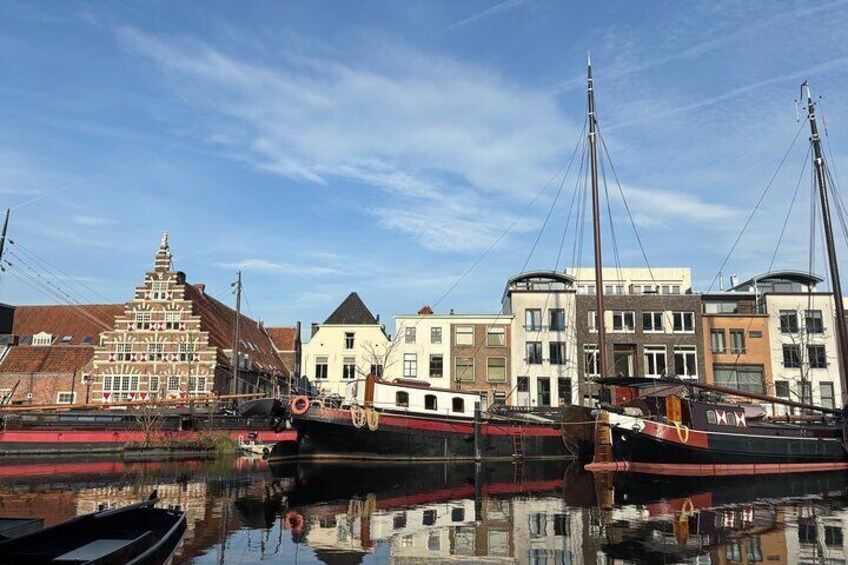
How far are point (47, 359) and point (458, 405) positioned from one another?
129ft

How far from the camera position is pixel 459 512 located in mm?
19688

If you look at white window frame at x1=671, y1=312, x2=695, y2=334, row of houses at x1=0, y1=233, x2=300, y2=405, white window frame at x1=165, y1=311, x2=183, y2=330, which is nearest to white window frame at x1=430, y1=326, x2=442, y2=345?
row of houses at x1=0, y1=233, x2=300, y2=405

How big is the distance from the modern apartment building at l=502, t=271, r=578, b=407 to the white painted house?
1153cm

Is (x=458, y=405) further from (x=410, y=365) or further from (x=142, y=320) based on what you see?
(x=142, y=320)

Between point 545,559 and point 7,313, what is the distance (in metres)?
16.0

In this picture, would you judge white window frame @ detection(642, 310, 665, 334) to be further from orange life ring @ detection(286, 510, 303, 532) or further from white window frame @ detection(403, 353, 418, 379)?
orange life ring @ detection(286, 510, 303, 532)

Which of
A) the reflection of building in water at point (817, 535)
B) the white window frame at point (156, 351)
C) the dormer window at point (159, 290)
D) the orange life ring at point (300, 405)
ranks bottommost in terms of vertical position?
the reflection of building in water at point (817, 535)

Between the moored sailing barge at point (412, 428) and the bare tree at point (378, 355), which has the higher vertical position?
the bare tree at point (378, 355)

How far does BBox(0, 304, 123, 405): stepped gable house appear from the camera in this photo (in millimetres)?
54656

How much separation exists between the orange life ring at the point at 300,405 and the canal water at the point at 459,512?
2828 mm

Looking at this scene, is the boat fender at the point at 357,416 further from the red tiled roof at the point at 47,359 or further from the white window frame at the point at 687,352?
the red tiled roof at the point at 47,359

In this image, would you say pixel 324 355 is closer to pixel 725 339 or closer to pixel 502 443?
pixel 502 443

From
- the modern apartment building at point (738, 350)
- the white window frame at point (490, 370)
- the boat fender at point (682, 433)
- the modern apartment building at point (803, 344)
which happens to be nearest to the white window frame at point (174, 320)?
the white window frame at point (490, 370)

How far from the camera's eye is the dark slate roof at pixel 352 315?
60.0m
